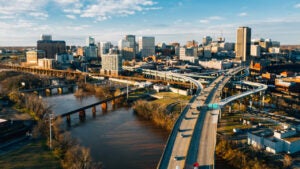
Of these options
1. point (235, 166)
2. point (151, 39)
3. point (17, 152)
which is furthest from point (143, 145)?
point (151, 39)

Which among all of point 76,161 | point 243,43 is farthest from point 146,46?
point 76,161

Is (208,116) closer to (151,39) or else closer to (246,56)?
(246,56)

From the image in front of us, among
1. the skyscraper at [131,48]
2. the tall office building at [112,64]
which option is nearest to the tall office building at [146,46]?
the skyscraper at [131,48]

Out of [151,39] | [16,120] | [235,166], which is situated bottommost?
[235,166]

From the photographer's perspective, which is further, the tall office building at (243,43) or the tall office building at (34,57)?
the tall office building at (243,43)

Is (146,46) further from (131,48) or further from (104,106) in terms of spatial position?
(104,106)

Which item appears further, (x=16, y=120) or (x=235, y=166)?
(x=16, y=120)

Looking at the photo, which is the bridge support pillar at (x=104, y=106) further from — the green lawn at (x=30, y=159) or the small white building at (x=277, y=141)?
the small white building at (x=277, y=141)
